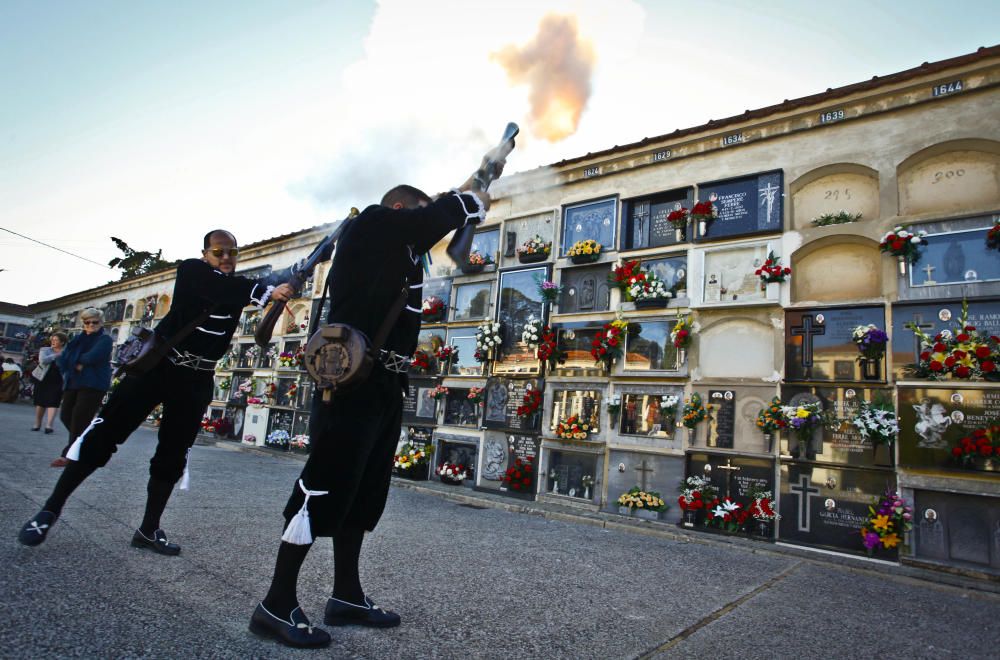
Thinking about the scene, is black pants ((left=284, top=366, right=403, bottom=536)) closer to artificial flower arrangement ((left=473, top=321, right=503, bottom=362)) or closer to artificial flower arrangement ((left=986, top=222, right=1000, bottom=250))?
artificial flower arrangement ((left=986, top=222, right=1000, bottom=250))

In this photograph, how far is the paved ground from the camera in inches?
91.1

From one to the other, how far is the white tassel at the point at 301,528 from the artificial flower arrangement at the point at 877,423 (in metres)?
7.18

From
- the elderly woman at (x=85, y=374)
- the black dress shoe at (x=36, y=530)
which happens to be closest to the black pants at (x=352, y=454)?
the black dress shoe at (x=36, y=530)

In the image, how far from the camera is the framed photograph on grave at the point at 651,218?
34.3ft

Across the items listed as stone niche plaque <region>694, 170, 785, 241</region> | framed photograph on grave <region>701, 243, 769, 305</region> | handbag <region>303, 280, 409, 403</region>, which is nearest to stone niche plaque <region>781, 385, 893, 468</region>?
framed photograph on grave <region>701, 243, 769, 305</region>

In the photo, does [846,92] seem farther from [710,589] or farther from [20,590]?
[20,590]

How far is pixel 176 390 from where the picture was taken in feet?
12.1

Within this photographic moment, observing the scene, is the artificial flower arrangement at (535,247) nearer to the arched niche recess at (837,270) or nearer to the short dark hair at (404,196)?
the arched niche recess at (837,270)

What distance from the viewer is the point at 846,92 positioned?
8750 millimetres

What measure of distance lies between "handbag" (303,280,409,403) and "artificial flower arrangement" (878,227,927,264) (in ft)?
25.7

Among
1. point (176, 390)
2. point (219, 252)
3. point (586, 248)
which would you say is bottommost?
point (176, 390)

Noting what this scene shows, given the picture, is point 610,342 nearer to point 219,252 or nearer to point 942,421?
point 942,421

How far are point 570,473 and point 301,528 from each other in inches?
327

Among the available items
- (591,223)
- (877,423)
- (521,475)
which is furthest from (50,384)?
(877,423)
